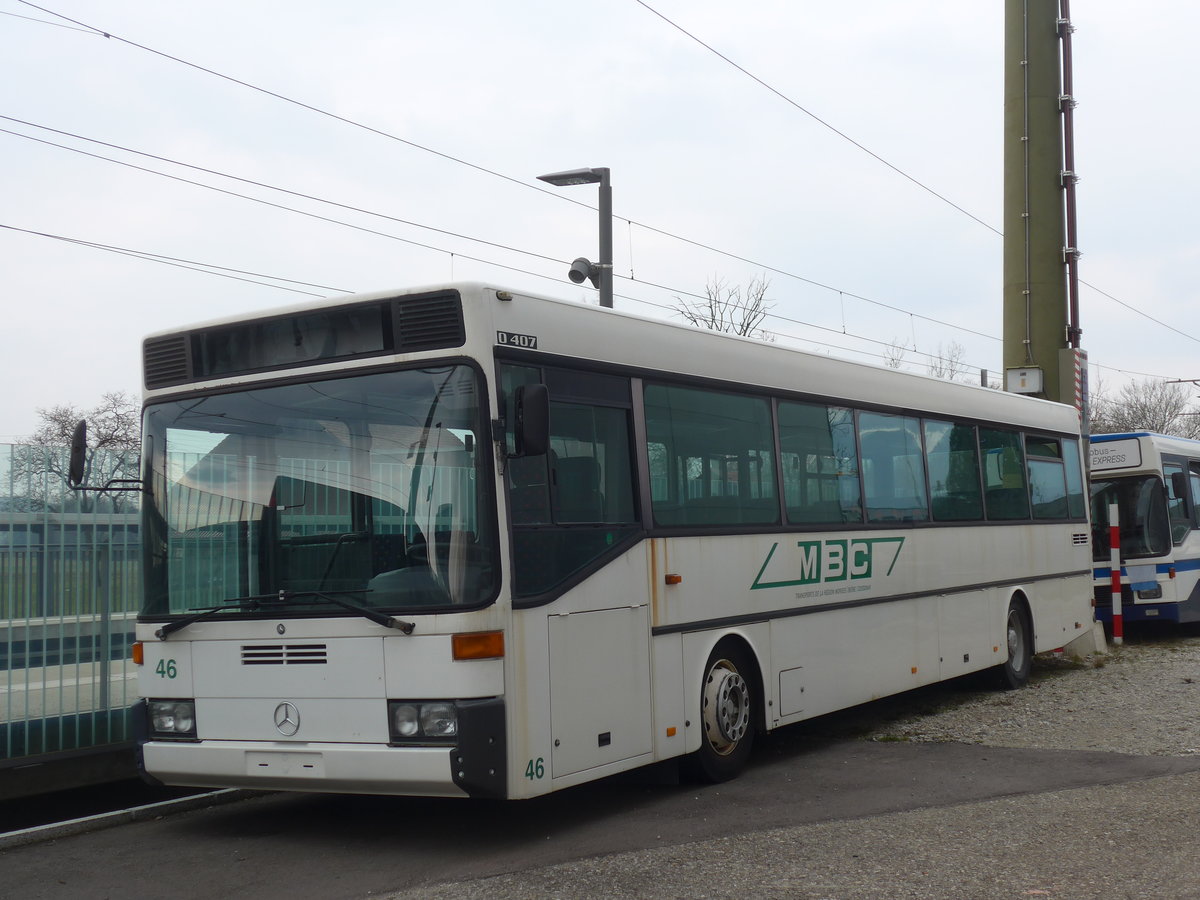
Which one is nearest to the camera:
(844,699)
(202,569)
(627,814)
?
(202,569)

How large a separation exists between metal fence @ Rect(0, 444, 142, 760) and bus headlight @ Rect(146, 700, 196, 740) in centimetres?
109

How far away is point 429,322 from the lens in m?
6.95

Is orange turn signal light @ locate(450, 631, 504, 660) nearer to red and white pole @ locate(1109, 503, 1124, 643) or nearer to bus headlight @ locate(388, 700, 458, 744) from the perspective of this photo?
bus headlight @ locate(388, 700, 458, 744)

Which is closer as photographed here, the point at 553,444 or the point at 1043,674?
the point at 553,444

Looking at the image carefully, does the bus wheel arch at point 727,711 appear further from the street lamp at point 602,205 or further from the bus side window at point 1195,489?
the bus side window at point 1195,489

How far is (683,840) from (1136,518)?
1406 cm

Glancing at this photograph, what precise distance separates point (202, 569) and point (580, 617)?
6.80 feet

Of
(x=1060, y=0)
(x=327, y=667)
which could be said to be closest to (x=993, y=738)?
(x=327, y=667)

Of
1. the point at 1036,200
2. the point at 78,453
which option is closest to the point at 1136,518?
the point at 1036,200

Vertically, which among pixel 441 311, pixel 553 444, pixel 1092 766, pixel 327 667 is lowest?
pixel 1092 766

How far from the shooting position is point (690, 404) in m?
8.72

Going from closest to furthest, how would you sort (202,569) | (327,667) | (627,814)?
(327,667) → (202,569) → (627,814)

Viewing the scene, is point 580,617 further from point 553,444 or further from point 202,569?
point 202,569

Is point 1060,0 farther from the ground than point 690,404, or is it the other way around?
point 1060,0
